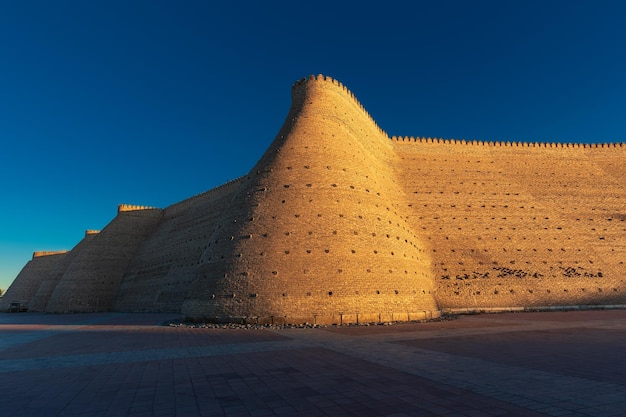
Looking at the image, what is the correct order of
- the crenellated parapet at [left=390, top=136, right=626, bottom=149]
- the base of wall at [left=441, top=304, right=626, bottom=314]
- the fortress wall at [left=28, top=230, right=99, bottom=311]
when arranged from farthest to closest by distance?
the fortress wall at [left=28, top=230, right=99, bottom=311]
the crenellated parapet at [left=390, top=136, right=626, bottom=149]
the base of wall at [left=441, top=304, right=626, bottom=314]

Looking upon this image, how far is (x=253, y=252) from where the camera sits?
18.8 metres

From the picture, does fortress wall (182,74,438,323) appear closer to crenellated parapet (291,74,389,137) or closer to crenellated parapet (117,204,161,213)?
crenellated parapet (291,74,389,137)

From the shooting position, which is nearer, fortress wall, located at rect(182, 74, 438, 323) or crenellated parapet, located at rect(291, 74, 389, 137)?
fortress wall, located at rect(182, 74, 438, 323)

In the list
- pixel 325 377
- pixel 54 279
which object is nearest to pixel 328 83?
pixel 325 377

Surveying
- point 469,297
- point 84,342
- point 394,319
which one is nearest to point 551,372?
point 394,319

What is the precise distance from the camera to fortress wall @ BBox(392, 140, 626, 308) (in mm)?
25203

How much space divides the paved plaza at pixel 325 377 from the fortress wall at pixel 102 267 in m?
30.9

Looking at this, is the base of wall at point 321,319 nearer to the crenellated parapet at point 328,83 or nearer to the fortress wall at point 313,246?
the fortress wall at point 313,246

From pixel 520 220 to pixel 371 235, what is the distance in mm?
15912

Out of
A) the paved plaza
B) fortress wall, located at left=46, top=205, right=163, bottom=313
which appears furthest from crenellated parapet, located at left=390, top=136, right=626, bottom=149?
fortress wall, located at left=46, top=205, right=163, bottom=313

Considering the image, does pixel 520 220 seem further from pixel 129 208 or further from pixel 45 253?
pixel 45 253

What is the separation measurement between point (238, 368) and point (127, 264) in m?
41.3

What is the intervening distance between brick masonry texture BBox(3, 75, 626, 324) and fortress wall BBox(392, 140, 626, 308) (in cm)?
10

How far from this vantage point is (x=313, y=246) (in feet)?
61.0
